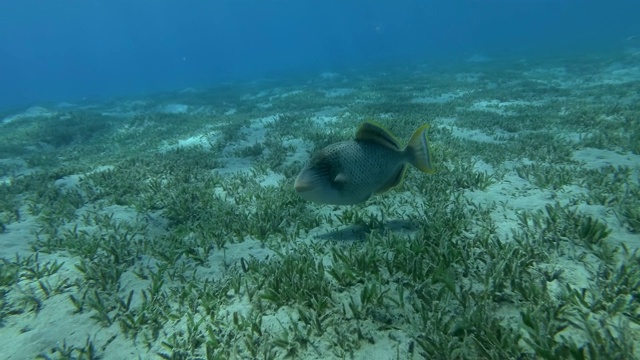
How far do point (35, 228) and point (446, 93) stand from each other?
19.8m

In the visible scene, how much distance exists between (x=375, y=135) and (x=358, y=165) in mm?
416

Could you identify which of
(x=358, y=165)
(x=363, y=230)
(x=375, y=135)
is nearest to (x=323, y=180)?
(x=358, y=165)

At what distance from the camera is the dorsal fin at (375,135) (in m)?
3.63

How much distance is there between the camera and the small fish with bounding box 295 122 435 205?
3.55 metres

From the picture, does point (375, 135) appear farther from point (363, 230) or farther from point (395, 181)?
point (363, 230)

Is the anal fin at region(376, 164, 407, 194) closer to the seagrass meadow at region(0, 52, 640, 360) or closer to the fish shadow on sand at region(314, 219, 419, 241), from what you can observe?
the seagrass meadow at region(0, 52, 640, 360)

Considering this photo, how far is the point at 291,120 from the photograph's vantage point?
14.1 m

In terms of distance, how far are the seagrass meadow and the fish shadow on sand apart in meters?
0.03

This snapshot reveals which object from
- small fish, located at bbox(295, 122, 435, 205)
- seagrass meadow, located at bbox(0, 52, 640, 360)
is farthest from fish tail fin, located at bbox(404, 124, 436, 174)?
seagrass meadow, located at bbox(0, 52, 640, 360)

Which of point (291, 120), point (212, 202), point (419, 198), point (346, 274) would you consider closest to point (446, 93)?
point (291, 120)

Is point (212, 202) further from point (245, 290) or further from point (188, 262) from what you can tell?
point (245, 290)

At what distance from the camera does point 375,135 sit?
3.67 meters

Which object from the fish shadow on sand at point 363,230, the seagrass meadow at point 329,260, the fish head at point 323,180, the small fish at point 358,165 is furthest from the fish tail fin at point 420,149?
the fish shadow on sand at point 363,230

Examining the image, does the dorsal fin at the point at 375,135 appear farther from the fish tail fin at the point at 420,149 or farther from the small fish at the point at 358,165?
the fish tail fin at the point at 420,149
